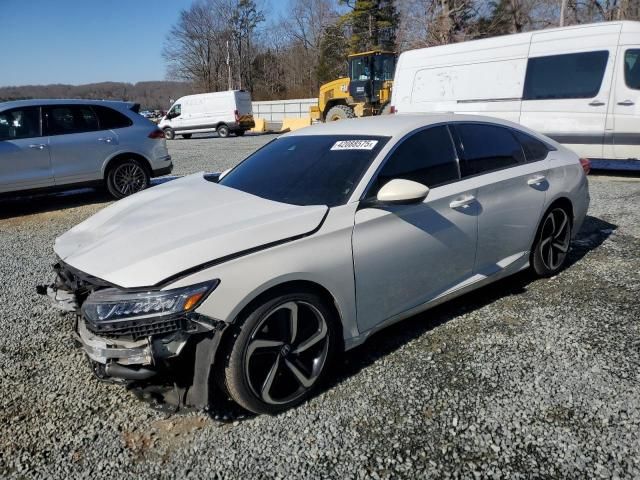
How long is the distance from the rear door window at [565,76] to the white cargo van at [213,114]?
17480 mm

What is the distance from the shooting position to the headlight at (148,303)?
2.14 metres

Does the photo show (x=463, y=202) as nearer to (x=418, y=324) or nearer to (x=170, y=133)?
(x=418, y=324)

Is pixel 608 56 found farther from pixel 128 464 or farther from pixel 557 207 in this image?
pixel 128 464

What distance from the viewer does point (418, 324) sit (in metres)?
3.43

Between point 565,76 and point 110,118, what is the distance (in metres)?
8.03

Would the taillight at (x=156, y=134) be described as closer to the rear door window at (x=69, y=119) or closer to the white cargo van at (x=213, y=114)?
the rear door window at (x=69, y=119)

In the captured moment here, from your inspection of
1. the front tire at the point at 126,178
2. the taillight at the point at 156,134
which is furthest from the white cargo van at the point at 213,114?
the front tire at the point at 126,178

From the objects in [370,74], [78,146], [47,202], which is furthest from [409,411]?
[370,74]

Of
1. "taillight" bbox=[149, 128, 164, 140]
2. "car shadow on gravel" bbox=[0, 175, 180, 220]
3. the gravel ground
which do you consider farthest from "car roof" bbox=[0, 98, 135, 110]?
the gravel ground

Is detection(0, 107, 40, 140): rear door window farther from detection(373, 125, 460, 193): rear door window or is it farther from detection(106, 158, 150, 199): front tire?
detection(373, 125, 460, 193): rear door window

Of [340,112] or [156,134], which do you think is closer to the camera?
[156,134]

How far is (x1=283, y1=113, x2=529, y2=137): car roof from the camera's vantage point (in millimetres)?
3191

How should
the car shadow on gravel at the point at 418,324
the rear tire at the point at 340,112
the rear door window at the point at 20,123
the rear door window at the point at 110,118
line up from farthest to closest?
the rear tire at the point at 340,112, the rear door window at the point at 110,118, the rear door window at the point at 20,123, the car shadow on gravel at the point at 418,324

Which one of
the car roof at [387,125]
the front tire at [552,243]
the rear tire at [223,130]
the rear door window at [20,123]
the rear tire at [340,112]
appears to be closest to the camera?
the car roof at [387,125]
